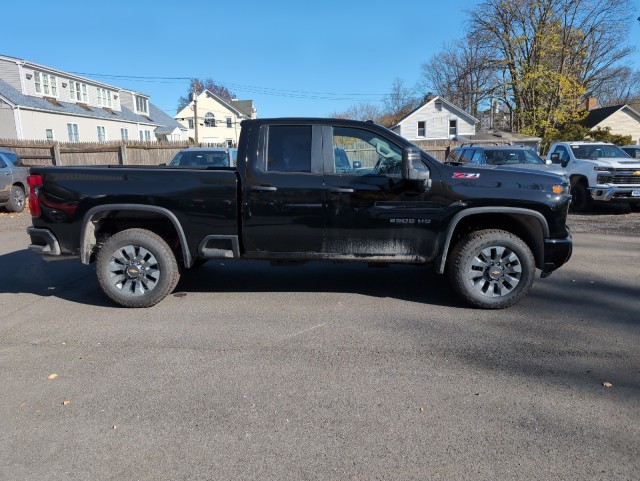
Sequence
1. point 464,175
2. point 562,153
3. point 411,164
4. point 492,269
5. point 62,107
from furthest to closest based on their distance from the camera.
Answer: point 62,107
point 562,153
point 492,269
point 464,175
point 411,164

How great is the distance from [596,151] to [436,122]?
31523mm

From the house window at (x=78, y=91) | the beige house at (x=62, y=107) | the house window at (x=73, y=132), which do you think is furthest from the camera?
the house window at (x=78, y=91)

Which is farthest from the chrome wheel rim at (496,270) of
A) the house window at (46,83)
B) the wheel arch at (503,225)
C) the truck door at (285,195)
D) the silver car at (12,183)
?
the house window at (46,83)

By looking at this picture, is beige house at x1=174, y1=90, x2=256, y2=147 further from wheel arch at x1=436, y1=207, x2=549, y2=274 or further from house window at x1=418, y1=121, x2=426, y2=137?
wheel arch at x1=436, y1=207, x2=549, y2=274

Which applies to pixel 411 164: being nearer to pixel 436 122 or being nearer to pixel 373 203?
pixel 373 203

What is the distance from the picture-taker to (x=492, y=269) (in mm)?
5125

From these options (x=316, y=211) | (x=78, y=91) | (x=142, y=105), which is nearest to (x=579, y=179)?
(x=316, y=211)

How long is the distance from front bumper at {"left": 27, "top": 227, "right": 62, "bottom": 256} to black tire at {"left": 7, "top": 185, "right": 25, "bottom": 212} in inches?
383

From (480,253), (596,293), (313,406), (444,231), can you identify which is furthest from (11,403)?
(596,293)

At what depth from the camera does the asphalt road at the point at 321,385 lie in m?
2.76

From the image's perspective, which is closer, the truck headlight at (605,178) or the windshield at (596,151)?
the truck headlight at (605,178)

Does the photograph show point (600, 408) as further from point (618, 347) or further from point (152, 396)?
point (152, 396)

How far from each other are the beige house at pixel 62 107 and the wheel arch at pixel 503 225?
94.4 ft

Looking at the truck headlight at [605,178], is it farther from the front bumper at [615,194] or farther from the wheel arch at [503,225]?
the wheel arch at [503,225]
